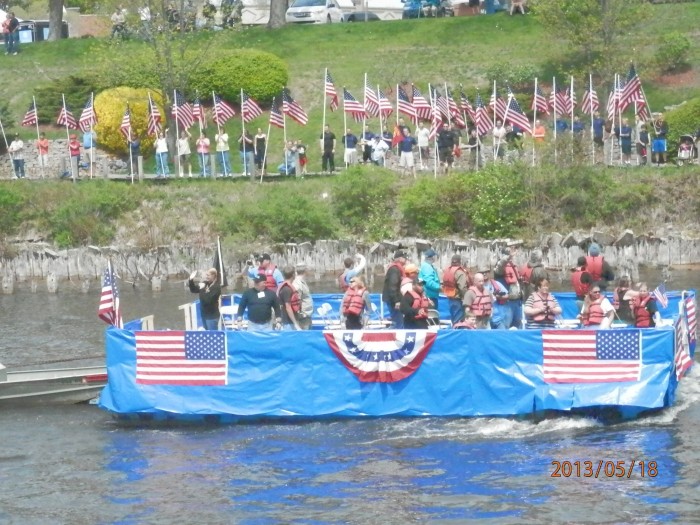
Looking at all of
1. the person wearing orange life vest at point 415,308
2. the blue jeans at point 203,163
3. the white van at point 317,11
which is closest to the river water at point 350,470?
the person wearing orange life vest at point 415,308

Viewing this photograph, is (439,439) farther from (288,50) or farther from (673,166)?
(288,50)

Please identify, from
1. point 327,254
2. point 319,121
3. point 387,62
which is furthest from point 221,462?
point 387,62

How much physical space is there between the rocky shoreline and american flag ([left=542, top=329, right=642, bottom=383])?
16076 mm

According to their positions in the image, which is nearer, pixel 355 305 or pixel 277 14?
pixel 355 305

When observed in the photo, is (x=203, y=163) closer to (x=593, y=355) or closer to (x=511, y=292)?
(x=511, y=292)

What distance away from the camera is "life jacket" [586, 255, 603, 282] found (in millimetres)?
23812

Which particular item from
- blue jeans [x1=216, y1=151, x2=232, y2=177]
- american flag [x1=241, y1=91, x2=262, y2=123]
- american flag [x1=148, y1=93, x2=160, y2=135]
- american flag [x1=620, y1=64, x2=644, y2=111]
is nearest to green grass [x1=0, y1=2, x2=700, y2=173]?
blue jeans [x1=216, y1=151, x2=232, y2=177]

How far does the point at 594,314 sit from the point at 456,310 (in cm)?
260

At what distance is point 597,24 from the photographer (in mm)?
51125

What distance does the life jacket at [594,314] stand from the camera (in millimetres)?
21469

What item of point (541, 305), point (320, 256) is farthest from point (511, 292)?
point (320, 256)

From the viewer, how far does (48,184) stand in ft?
141

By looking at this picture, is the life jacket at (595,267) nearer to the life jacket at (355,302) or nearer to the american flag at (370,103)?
the life jacket at (355,302)

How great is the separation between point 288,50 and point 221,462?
134 ft
